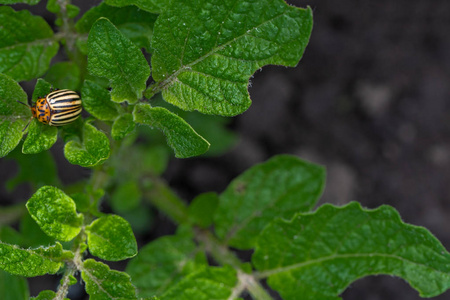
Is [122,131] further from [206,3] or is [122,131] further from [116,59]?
[206,3]

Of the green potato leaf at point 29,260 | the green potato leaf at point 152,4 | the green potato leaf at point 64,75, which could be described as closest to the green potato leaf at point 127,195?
the green potato leaf at point 64,75

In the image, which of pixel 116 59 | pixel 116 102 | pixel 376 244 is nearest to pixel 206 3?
pixel 116 59

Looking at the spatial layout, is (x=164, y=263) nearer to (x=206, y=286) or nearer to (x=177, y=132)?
(x=206, y=286)

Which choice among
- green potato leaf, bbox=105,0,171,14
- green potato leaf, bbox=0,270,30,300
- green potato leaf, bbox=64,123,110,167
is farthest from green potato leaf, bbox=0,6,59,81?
green potato leaf, bbox=0,270,30,300

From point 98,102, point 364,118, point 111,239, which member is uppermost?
point 98,102

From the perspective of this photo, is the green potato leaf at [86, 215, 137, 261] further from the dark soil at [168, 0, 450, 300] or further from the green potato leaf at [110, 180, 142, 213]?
the dark soil at [168, 0, 450, 300]

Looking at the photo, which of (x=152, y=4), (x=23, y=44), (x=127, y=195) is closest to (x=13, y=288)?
(x=127, y=195)

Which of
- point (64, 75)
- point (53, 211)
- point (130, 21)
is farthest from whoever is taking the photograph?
point (64, 75)
